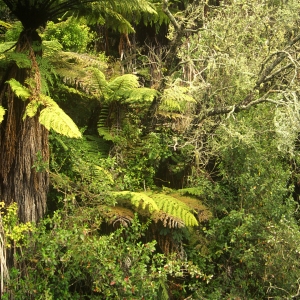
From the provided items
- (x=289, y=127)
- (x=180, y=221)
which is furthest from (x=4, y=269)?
(x=289, y=127)

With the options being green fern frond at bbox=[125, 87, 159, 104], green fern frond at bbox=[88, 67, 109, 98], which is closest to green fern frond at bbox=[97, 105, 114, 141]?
green fern frond at bbox=[88, 67, 109, 98]

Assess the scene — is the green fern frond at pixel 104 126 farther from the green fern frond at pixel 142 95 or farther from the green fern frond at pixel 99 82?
the green fern frond at pixel 142 95

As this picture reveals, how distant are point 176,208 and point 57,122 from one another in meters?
2.02

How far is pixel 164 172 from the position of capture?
7020 mm

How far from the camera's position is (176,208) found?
18.2 feet

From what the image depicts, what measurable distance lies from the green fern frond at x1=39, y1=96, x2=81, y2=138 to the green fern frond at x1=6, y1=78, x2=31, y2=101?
0.73 ft

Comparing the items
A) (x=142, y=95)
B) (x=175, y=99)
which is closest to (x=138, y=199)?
(x=142, y=95)

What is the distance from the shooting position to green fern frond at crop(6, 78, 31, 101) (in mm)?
4254

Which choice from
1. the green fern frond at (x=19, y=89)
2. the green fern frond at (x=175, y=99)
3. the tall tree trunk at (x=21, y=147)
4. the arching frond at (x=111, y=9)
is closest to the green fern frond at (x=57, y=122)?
the green fern frond at (x=19, y=89)

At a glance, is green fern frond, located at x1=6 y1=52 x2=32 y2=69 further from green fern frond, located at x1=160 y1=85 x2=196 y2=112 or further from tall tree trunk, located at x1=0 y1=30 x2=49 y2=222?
green fern frond, located at x1=160 y1=85 x2=196 y2=112

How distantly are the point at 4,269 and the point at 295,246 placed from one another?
3.15 metres

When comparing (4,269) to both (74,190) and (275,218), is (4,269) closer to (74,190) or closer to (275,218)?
(74,190)

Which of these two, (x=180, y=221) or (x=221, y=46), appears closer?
(x=180, y=221)

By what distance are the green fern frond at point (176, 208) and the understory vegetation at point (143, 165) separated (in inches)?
0.6
